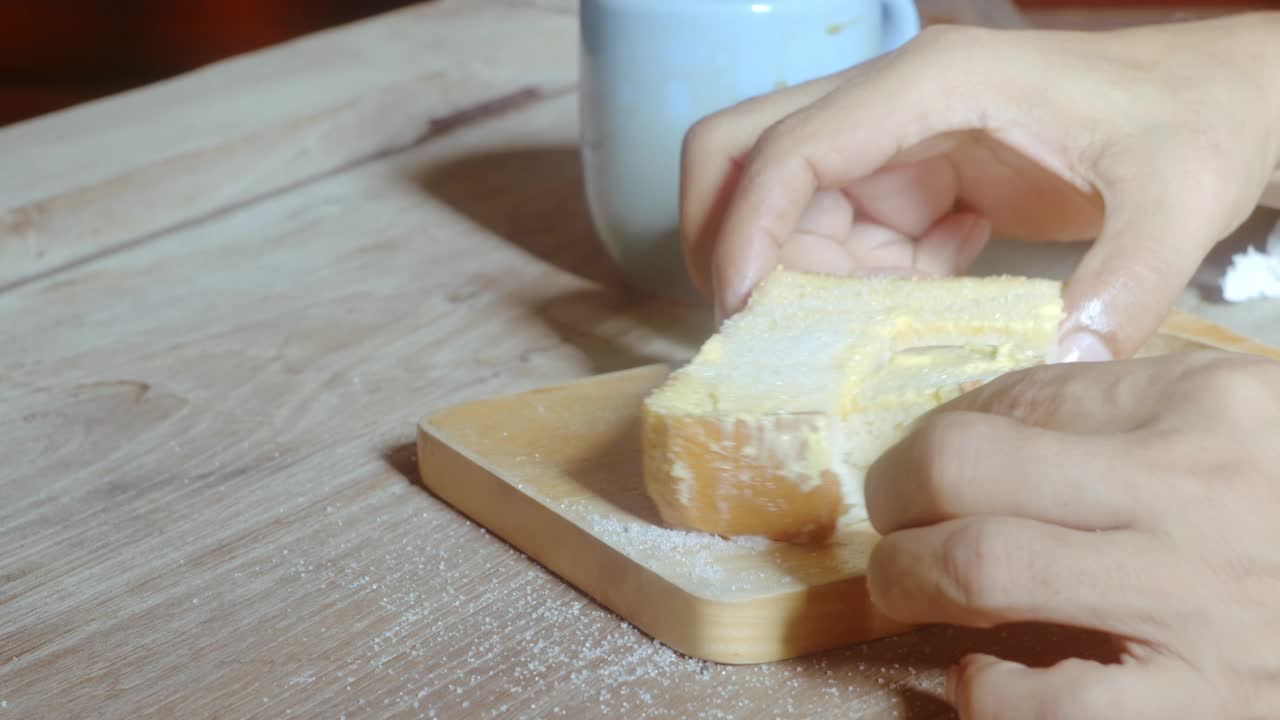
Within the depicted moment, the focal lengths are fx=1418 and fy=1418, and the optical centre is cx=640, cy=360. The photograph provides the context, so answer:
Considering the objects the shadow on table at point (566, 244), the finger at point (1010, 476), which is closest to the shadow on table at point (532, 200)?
the shadow on table at point (566, 244)

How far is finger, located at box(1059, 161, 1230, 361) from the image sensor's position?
2.38 ft

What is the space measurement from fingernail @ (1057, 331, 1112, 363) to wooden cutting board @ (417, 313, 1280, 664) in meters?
0.12

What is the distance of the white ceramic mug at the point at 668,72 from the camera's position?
36.2 inches

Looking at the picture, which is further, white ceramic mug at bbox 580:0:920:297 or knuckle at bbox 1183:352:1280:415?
white ceramic mug at bbox 580:0:920:297

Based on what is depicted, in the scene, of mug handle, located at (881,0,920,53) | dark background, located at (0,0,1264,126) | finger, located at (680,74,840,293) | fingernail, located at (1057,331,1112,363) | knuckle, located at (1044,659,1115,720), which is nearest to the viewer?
knuckle, located at (1044,659,1115,720)

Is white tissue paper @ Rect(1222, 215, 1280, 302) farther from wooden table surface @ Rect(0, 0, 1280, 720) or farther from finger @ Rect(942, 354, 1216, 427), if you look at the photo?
finger @ Rect(942, 354, 1216, 427)

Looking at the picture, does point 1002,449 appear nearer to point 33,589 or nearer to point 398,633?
point 398,633

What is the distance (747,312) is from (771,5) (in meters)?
0.27

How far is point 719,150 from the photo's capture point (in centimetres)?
87

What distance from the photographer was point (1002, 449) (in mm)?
536

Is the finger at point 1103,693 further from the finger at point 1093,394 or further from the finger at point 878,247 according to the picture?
the finger at point 878,247

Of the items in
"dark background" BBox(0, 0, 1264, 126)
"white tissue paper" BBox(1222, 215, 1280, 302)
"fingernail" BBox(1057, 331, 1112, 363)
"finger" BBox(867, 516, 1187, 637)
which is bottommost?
"dark background" BBox(0, 0, 1264, 126)

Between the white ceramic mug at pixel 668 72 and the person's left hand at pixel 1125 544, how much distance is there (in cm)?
44

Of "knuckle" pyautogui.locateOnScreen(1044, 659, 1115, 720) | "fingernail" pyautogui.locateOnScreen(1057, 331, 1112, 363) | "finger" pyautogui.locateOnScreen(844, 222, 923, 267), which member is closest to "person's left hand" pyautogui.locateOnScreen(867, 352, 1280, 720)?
"knuckle" pyautogui.locateOnScreen(1044, 659, 1115, 720)
